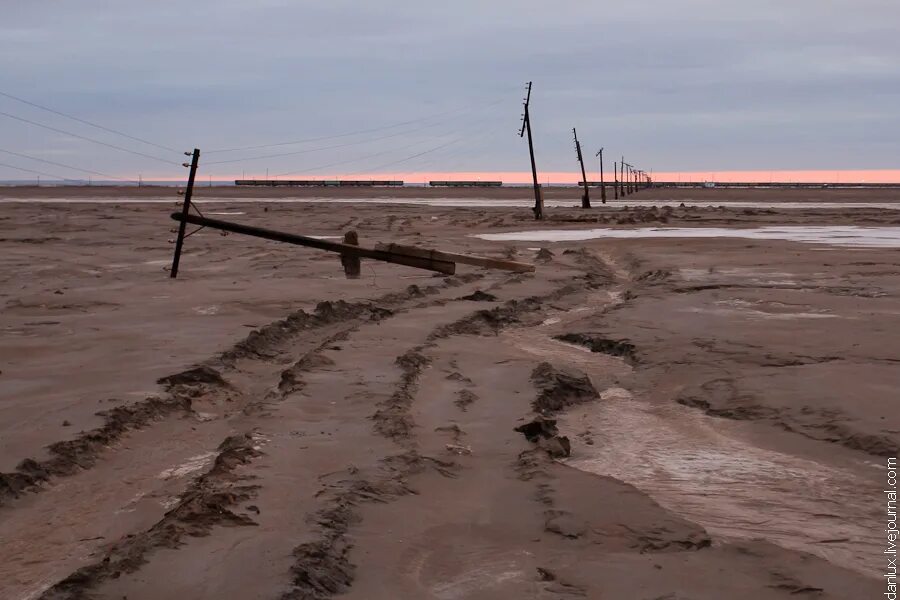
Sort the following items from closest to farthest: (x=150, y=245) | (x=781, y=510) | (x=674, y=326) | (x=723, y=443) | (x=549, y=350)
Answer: (x=781, y=510), (x=723, y=443), (x=549, y=350), (x=674, y=326), (x=150, y=245)

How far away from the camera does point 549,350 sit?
10797 millimetres

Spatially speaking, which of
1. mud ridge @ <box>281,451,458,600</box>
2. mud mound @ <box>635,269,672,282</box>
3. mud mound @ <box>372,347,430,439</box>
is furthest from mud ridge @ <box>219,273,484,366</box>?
mud mound @ <box>635,269,672,282</box>

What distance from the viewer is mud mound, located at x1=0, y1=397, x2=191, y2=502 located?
569 centimetres

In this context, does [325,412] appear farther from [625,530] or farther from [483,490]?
[625,530]

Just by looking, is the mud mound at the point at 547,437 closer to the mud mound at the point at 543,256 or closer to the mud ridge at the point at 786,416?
the mud ridge at the point at 786,416

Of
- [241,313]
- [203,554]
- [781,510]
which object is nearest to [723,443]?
[781,510]

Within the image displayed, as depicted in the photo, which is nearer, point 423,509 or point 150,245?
point 423,509

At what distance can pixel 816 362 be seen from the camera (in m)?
9.24

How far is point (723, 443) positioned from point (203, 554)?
4.19 metres

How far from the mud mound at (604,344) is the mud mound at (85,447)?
5.05m

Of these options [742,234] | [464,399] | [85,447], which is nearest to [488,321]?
[464,399]

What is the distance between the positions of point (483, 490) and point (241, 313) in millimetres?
7214

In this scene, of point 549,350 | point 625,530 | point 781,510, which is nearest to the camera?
point 625,530

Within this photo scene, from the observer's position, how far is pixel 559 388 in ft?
28.0
